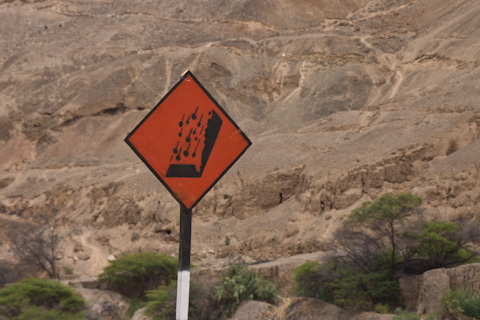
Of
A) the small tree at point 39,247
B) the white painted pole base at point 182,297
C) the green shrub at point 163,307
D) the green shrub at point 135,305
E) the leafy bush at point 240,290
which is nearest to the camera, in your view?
the white painted pole base at point 182,297

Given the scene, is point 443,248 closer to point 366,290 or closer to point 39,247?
point 366,290

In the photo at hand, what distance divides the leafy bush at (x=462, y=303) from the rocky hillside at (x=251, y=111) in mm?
10722

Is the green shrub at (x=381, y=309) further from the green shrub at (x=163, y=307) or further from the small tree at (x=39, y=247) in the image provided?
the small tree at (x=39, y=247)

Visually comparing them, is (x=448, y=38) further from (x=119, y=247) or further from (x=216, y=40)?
(x=119, y=247)

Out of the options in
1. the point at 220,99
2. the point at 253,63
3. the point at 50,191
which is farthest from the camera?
the point at 253,63

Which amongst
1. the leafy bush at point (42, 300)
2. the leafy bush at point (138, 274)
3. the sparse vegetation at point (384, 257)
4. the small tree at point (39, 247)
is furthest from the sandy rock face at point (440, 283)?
the small tree at point (39, 247)

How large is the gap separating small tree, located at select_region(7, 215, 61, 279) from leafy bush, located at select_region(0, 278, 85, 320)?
19.0 ft

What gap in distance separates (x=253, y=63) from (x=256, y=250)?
62.7 ft

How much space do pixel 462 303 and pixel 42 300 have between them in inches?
573

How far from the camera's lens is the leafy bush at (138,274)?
2425cm

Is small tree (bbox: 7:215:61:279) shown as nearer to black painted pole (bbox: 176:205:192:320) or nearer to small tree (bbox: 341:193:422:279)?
small tree (bbox: 341:193:422:279)

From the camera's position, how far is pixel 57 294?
22.0 metres

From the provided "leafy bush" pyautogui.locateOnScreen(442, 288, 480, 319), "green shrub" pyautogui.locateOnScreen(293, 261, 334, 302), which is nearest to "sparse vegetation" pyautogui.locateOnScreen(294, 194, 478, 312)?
"green shrub" pyautogui.locateOnScreen(293, 261, 334, 302)

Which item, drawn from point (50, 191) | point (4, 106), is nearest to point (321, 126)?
point (50, 191)
